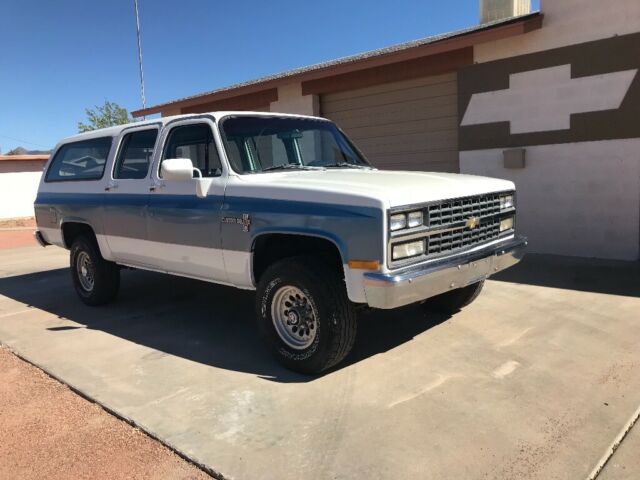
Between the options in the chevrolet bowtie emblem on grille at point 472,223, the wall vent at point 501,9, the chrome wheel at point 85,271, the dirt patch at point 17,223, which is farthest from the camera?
the dirt patch at point 17,223

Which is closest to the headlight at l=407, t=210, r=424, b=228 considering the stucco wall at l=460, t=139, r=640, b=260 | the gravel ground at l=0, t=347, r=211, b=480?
the gravel ground at l=0, t=347, r=211, b=480

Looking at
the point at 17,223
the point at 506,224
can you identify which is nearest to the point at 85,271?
the point at 506,224

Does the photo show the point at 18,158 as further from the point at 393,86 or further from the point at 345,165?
the point at 345,165

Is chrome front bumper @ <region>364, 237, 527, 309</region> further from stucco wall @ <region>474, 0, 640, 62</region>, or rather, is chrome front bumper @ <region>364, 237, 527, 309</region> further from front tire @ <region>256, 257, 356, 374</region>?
stucco wall @ <region>474, 0, 640, 62</region>

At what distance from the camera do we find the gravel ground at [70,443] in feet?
9.70

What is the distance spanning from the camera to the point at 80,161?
21.2 feet

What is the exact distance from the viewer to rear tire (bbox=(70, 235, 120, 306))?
618 cm

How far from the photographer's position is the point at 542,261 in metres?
7.89

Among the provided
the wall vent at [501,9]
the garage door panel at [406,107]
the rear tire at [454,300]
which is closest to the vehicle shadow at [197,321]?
the rear tire at [454,300]

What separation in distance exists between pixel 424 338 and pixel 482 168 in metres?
4.89

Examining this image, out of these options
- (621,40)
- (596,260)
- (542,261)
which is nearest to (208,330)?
(542,261)

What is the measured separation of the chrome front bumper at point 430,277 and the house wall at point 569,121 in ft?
13.1

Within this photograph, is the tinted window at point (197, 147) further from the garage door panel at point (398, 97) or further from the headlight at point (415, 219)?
the garage door panel at point (398, 97)

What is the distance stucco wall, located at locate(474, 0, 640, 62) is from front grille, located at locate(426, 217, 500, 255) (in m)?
4.47
